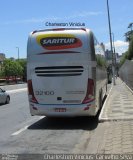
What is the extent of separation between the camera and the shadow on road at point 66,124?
1659 cm

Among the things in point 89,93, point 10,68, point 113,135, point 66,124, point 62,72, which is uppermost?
point 62,72

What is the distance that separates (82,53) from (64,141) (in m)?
4.15

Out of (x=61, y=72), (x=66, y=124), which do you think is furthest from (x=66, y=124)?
(x=61, y=72)

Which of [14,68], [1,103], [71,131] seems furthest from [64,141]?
[14,68]

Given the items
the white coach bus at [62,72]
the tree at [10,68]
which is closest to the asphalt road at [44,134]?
the white coach bus at [62,72]

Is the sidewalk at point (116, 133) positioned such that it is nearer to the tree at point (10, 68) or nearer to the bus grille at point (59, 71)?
the bus grille at point (59, 71)

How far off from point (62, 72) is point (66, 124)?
2.24 m

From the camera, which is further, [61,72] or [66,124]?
[66,124]

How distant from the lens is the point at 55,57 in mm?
16469

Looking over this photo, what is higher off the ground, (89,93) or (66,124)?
(89,93)

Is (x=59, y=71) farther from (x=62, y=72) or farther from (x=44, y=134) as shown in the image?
(x=44, y=134)

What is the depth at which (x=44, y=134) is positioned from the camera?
14.7 m

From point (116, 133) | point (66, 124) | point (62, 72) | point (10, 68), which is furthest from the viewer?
point (10, 68)

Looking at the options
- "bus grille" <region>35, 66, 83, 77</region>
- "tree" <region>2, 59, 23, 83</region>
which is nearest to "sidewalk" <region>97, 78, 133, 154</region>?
"bus grille" <region>35, 66, 83, 77</region>
